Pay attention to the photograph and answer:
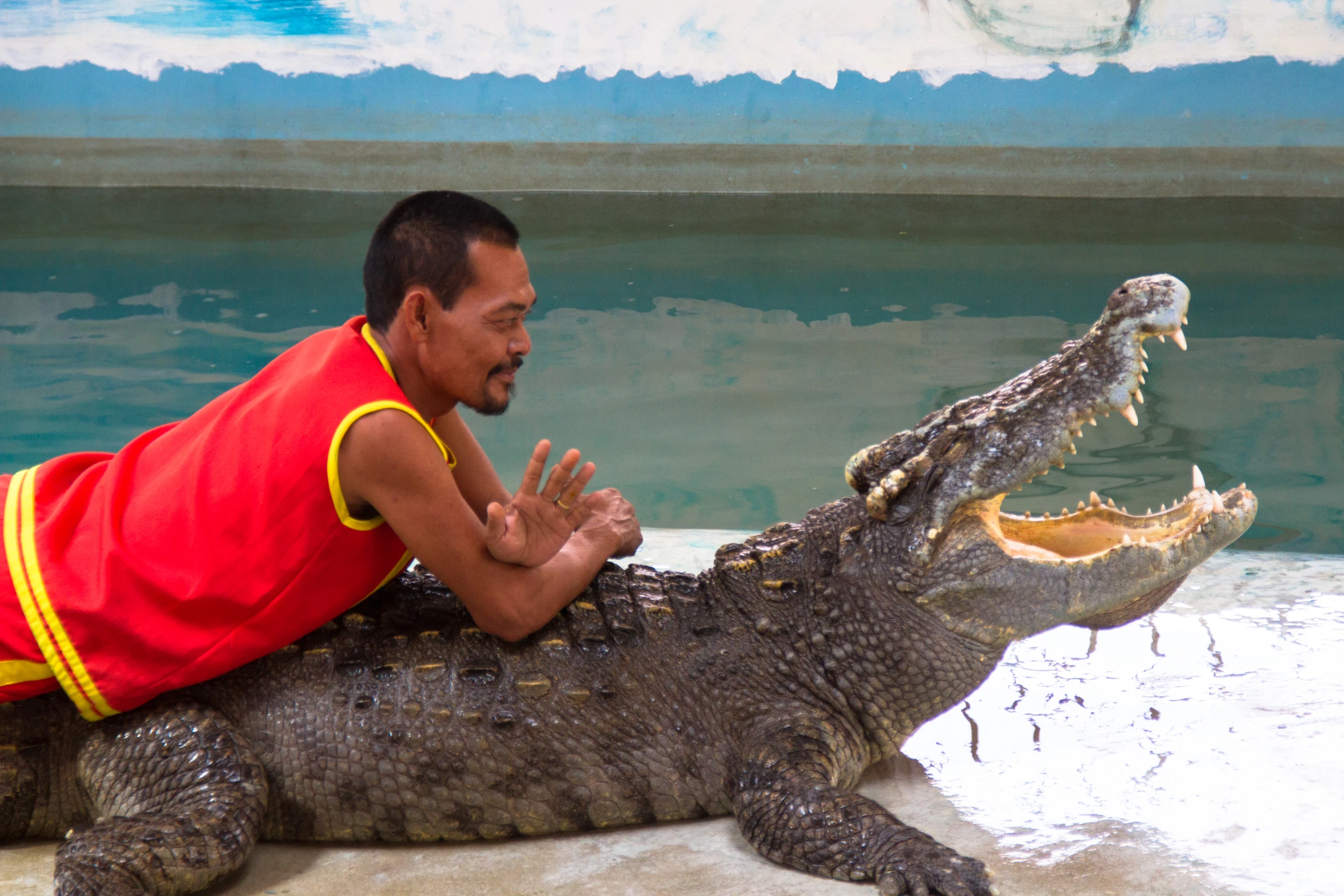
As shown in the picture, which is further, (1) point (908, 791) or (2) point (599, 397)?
(2) point (599, 397)

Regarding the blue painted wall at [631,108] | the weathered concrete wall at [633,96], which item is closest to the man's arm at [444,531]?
the weathered concrete wall at [633,96]

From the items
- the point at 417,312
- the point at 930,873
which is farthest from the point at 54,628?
the point at 930,873

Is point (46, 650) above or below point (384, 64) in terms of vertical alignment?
below

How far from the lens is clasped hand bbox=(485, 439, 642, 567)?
90.0 inches

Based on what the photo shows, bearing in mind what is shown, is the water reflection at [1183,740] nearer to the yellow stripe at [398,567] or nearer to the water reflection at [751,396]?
the yellow stripe at [398,567]

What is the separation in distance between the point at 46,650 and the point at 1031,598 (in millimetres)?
1896

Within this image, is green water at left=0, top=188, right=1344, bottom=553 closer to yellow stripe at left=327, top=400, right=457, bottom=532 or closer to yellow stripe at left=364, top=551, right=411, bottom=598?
yellow stripe at left=364, top=551, right=411, bottom=598

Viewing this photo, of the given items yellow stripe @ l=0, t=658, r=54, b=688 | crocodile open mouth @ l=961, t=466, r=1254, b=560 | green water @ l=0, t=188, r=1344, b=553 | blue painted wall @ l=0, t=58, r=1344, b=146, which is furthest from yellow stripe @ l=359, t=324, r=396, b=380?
blue painted wall @ l=0, t=58, r=1344, b=146

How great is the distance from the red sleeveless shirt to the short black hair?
5.0 inches

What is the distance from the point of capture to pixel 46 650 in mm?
2197

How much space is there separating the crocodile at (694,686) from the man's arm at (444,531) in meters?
0.11

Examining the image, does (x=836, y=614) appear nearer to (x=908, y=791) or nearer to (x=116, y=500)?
(x=908, y=791)

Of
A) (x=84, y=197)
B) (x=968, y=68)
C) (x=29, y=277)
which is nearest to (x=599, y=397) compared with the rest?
(x=29, y=277)

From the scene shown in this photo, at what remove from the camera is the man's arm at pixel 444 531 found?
7.09 ft
